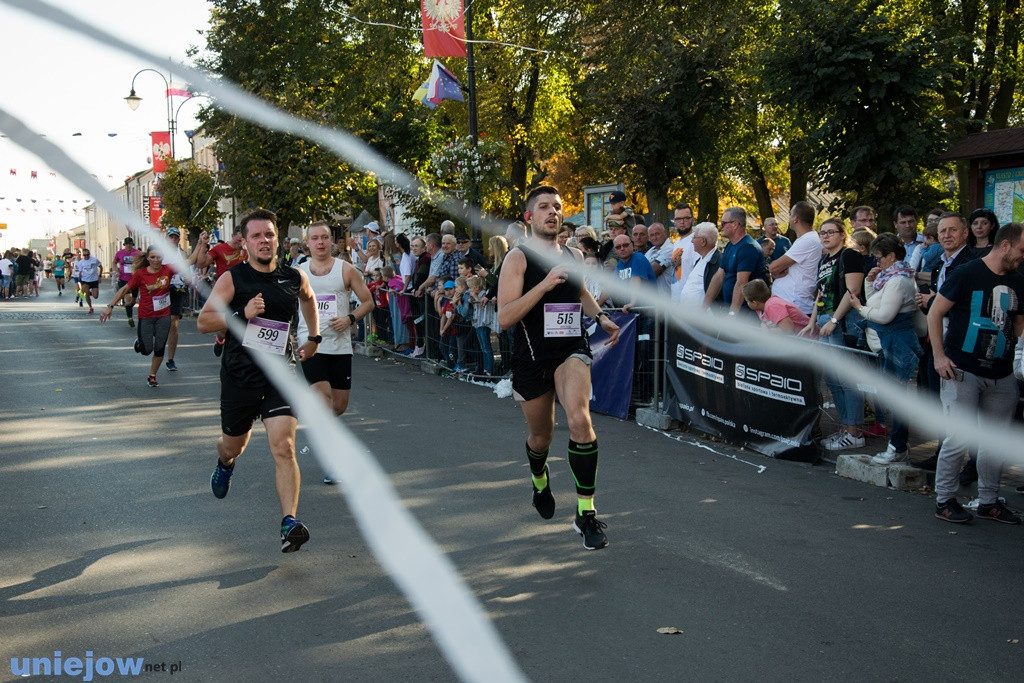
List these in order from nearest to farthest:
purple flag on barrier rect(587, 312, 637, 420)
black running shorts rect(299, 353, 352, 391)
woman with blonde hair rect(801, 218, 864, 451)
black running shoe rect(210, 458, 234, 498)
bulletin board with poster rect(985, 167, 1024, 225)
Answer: black running shoe rect(210, 458, 234, 498) < black running shorts rect(299, 353, 352, 391) < woman with blonde hair rect(801, 218, 864, 451) < purple flag on barrier rect(587, 312, 637, 420) < bulletin board with poster rect(985, 167, 1024, 225)

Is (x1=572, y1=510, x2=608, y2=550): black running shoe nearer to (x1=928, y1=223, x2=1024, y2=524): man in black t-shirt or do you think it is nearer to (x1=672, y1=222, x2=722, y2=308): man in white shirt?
→ (x1=928, y1=223, x2=1024, y2=524): man in black t-shirt

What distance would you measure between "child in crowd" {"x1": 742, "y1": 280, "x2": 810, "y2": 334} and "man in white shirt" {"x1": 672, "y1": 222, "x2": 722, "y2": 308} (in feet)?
3.30

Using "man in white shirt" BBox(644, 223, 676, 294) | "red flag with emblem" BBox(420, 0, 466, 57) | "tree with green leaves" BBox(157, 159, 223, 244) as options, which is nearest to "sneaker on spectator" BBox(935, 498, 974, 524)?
"man in white shirt" BBox(644, 223, 676, 294)

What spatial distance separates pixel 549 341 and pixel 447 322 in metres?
7.92

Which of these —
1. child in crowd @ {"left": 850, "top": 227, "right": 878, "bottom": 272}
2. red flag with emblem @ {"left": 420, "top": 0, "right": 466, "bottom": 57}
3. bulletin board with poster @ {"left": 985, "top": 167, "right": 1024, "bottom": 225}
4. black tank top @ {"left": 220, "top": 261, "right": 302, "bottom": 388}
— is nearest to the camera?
black tank top @ {"left": 220, "top": 261, "right": 302, "bottom": 388}

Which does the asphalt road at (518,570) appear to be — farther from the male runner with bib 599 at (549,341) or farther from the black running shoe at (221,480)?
the male runner with bib 599 at (549,341)

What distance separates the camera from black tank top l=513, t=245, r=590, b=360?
6.06 meters

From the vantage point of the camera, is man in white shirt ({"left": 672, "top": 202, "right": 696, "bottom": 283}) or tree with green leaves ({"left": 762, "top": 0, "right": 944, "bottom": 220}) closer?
man in white shirt ({"left": 672, "top": 202, "right": 696, "bottom": 283})

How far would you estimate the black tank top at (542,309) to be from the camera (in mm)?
6059

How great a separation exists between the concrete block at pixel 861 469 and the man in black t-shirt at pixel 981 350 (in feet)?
3.10

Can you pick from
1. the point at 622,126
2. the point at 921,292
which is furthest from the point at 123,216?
the point at 622,126

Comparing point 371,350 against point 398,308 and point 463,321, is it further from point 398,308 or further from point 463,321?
point 463,321

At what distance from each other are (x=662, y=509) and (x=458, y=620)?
2474mm

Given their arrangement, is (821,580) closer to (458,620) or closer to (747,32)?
(458,620)
